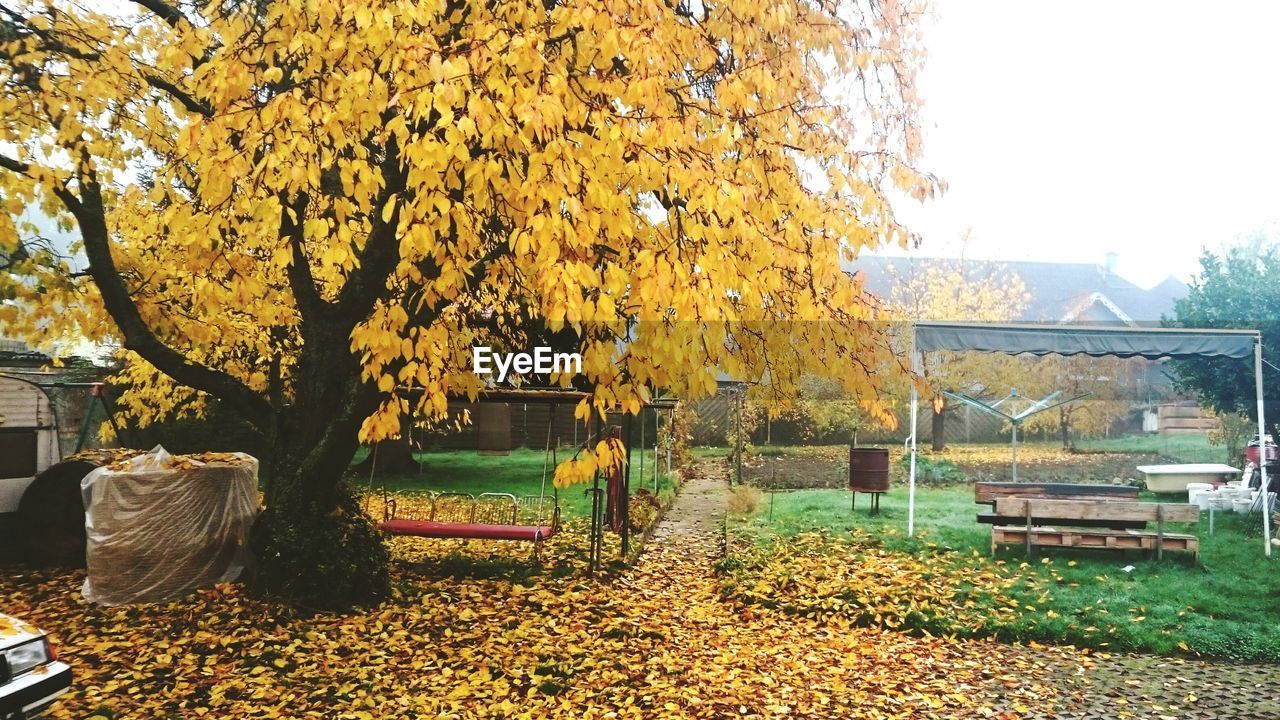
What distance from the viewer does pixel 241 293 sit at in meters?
5.66

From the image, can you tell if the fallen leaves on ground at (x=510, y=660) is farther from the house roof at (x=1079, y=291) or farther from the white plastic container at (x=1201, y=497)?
the house roof at (x=1079, y=291)

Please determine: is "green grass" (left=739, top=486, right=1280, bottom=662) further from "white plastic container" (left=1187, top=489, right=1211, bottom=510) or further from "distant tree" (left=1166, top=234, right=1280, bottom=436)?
"distant tree" (left=1166, top=234, right=1280, bottom=436)

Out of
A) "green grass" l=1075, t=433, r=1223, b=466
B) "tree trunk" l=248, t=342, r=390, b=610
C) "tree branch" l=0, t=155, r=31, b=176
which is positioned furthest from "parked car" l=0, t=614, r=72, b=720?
"green grass" l=1075, t=433, r=1223, b=466

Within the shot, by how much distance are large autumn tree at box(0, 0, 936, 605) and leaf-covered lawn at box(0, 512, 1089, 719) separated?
0.80 metres

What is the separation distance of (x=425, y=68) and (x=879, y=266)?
34.3 metres

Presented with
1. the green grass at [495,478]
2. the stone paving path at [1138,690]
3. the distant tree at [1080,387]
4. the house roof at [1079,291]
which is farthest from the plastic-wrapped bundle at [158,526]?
the house roof at [1079,291]

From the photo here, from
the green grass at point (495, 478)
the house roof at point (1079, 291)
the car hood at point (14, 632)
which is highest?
the house roof at point (1079, 291)

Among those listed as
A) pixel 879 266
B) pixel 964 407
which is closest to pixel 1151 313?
pixel 879 266

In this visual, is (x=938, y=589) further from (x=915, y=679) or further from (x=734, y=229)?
(x=734, y=229)

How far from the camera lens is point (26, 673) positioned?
401cm

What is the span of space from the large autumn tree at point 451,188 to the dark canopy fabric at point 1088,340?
162 inches

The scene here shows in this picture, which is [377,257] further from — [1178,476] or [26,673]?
[1178,476]

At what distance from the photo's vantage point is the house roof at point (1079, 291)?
34.8 m

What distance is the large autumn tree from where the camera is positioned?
4105 millimetres
